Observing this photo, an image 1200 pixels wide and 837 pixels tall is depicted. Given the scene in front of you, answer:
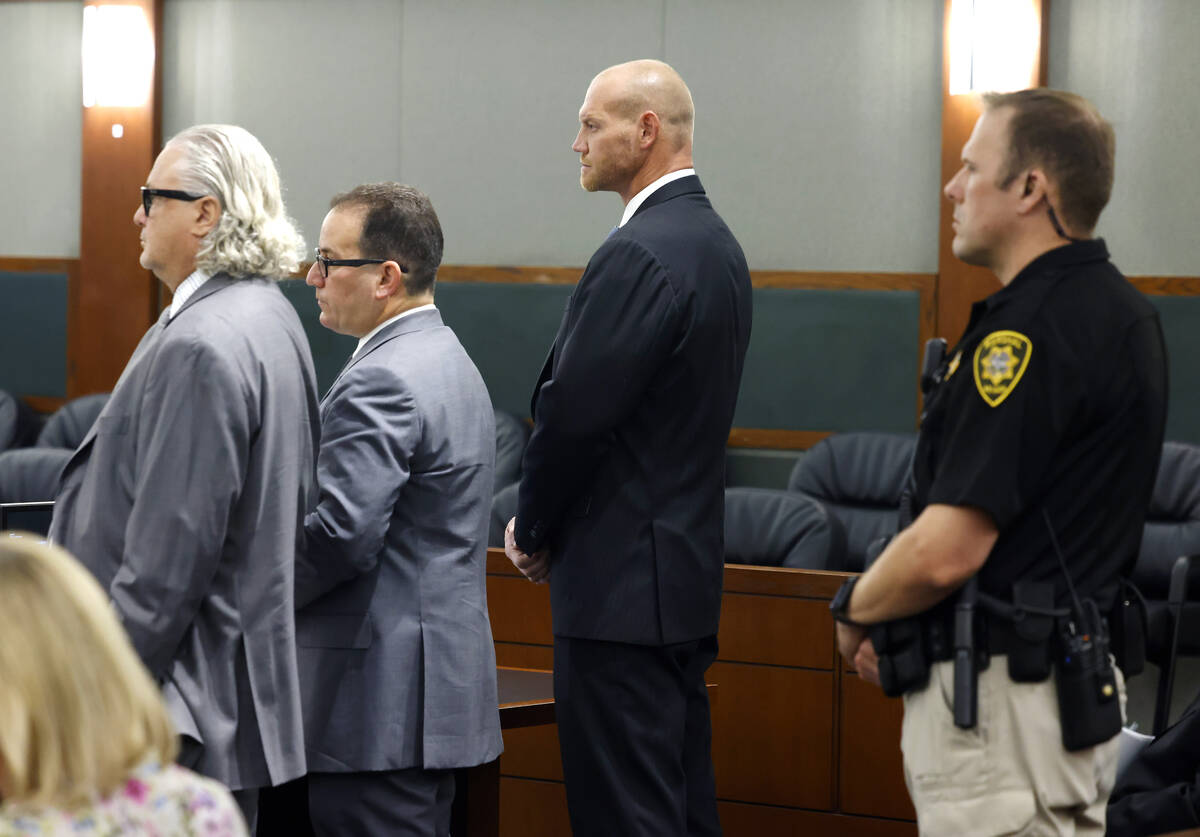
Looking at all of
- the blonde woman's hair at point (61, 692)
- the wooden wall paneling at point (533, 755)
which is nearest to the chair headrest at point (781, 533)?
the wooden wall paneling at point (533, 755)

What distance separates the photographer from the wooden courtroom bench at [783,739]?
333cm

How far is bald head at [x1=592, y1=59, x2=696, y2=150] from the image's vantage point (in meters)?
2.47

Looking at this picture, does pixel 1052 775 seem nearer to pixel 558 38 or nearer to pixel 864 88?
pixel 864 88

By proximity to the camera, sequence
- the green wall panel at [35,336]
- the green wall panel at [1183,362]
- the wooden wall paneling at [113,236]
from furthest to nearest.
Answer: the green wall panel at [35,336], the wooden wall paneling at [113,236], the green wall panel at [1183,362]

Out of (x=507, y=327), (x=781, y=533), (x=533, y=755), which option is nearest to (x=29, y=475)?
(x=507, y=327)

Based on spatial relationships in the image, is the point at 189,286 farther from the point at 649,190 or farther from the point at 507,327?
the point at 507,327

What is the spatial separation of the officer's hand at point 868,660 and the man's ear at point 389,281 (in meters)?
1.07

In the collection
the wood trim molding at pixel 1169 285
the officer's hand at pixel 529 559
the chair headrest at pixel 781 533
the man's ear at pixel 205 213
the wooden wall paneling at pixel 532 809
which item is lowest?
the wooden wall paneling at pixel 532 809

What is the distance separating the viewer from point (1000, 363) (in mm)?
1691

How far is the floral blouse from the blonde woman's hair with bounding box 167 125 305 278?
3.19 feet

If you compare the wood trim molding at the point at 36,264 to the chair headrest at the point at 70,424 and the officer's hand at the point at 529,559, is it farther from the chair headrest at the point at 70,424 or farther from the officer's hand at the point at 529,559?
the officer's hand at the point at 529,559

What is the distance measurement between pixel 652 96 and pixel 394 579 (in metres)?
0.93

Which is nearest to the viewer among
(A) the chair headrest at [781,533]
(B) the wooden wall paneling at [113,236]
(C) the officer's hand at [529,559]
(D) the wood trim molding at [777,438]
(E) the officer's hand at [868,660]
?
(E) the officer's hand at [868,660]

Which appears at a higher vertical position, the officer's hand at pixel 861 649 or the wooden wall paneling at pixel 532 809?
the officer's hand at pixel 861 649
